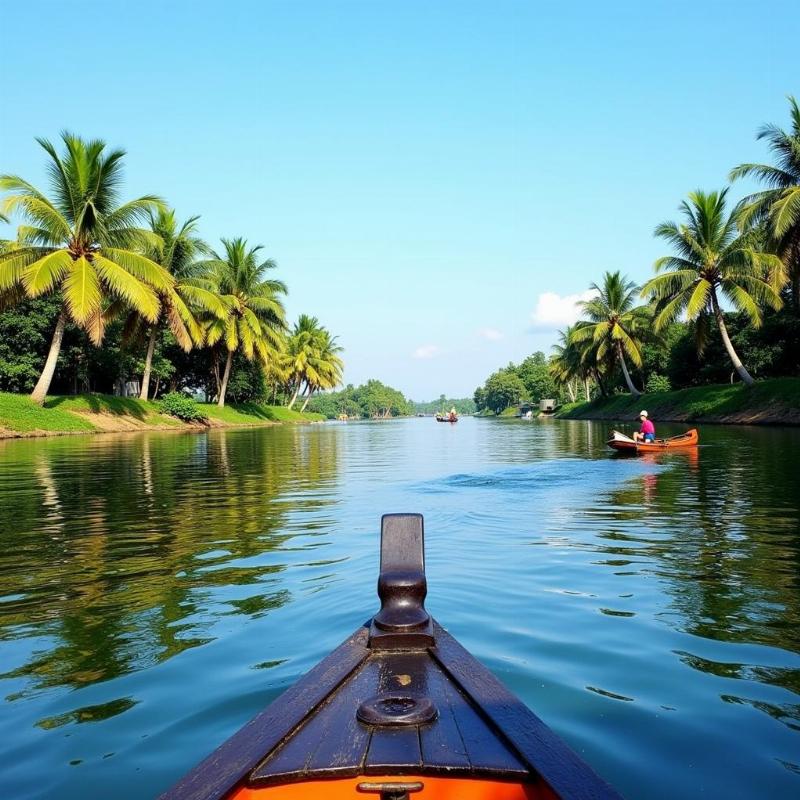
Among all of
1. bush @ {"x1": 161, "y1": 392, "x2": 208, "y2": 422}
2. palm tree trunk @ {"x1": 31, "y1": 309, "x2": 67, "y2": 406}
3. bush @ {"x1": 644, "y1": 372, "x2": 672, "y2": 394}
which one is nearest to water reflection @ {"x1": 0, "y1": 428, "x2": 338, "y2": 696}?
palm tree trunk @ {"x1": 31, "y1": 309, "x2": 67, "y2": 406}

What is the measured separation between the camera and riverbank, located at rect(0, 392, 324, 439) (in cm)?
2802

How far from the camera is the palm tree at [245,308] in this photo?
45.1 meters

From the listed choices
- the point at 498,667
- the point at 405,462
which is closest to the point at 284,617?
the point at 498,667

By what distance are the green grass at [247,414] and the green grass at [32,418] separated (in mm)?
14440

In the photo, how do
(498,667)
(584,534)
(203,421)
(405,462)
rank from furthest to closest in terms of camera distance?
(203,421) → (405,462) → (584,534) → (498,667)

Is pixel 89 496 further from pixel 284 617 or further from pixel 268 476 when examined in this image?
pixel 284 617

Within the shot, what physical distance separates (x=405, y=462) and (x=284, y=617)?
579 inches

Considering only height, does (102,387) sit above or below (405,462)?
above

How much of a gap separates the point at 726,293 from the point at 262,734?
36415mm

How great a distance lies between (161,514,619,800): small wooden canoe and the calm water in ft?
2.81

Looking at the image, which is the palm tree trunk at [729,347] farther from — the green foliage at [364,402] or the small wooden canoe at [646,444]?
the green foliage at [364,402]

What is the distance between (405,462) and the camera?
19828 mm

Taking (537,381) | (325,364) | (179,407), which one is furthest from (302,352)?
(537,381)

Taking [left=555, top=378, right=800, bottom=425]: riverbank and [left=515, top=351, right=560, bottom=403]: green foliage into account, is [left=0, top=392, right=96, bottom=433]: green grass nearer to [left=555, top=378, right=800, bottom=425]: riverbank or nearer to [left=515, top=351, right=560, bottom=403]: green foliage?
[left=555, top=378, right=800, bottom=425]: riverbank
